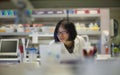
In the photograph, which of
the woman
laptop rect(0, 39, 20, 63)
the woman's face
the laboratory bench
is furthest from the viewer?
laptop rect(0, 39, 20, 63)

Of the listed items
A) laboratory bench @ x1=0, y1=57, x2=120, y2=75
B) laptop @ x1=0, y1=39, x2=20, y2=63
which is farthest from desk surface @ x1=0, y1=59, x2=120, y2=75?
laptop @ x1=0, y1=39, x2=20, y2=63

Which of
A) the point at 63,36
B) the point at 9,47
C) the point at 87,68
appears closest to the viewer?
the point at 87,68

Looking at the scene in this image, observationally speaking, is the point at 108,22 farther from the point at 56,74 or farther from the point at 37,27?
the point at 56,74

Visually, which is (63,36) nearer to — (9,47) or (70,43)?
(70,43)

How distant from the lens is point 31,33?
15.5 feet

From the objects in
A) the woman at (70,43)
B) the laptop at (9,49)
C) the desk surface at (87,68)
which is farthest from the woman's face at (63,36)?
the laptop at (9,49)

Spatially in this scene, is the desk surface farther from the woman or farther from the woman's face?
the woman's face

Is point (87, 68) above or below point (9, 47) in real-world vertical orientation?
above

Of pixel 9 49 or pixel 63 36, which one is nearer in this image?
pixel 63 36

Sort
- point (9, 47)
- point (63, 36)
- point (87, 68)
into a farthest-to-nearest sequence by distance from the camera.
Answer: point (9, 47)
point (63, 36)
point (87, 68)

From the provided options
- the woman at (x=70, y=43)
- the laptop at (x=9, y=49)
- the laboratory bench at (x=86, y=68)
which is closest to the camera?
the laboratory bench at (x=86, y=68)

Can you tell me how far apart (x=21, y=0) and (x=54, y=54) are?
0.32 m

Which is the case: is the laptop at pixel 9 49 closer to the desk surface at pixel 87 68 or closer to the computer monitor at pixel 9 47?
the computer monitor at pixel 9 47

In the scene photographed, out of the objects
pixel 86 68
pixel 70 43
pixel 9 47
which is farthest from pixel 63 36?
pixel 9 47
